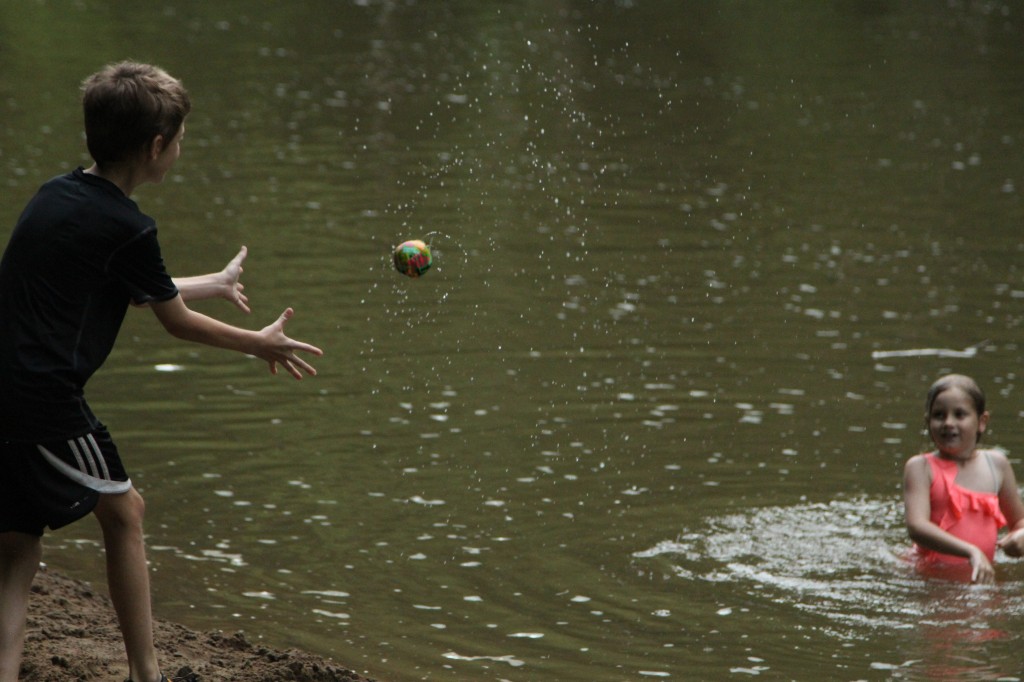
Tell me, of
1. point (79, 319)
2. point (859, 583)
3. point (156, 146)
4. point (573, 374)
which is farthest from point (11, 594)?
point (573, 374)

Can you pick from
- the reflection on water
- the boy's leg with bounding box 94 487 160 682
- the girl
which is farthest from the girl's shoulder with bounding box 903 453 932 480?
the boy's leg with bounding box 94 487 160 682

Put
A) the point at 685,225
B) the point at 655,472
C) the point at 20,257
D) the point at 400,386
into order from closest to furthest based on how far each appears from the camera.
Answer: the point at 20,257 → the point at 655,472 → the point at 400,386 → the point at 685,225

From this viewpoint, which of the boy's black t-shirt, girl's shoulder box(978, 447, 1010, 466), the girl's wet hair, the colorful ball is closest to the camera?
the boy's black t-shirt

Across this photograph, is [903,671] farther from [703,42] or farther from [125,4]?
[125,4]

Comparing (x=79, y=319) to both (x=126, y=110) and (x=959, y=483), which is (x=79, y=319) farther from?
(x=959, y=483)

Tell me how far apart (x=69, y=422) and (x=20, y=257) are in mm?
461

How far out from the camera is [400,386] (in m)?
9.68

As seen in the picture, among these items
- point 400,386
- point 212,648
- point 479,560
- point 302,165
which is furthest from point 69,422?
point 302,165

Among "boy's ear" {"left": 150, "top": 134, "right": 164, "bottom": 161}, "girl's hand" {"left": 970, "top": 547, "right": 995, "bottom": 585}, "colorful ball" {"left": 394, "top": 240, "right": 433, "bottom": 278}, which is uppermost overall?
"colorful ball" {"left": 394, "top": 240, "right": 433, "bottom": 278}

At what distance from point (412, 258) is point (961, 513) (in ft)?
9.42

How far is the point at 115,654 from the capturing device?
5273mm

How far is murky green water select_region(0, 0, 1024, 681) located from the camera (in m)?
6.57

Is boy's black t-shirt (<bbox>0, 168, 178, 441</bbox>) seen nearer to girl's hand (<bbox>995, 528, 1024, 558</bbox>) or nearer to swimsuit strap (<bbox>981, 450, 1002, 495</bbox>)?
girl's hand (<bbox>995, 528, 1024, 558</bbox>)

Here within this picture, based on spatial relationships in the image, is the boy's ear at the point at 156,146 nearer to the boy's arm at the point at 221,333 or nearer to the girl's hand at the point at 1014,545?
the boy's arm at the point at 221,333
